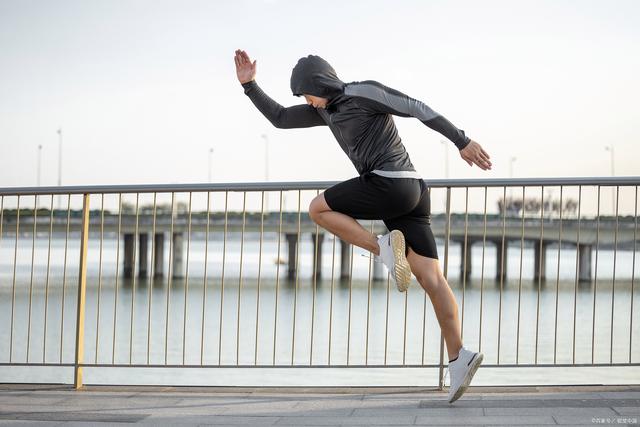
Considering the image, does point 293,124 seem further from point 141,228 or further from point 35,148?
point 35,148

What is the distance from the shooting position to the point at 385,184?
455 centimetres

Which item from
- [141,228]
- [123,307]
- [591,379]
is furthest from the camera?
[141,228]

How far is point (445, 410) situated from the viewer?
4816 millimetres

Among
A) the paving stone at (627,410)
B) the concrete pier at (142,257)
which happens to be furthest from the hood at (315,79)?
the concrete pier at (142,257)

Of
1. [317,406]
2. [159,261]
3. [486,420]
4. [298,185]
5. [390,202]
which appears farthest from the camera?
[159,261]

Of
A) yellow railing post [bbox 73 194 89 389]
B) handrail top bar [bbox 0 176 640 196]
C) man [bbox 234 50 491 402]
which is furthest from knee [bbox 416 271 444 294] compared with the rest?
yellow railing post [bbox 73 194 89 389]

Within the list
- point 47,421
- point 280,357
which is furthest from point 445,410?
point 280,357

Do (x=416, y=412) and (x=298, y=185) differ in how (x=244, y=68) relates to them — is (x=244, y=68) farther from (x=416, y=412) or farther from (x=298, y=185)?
(x=416, y=412)

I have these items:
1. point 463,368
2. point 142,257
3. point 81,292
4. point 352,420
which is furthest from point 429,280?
point 142,257

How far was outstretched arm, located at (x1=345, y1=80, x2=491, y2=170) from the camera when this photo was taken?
4441mm

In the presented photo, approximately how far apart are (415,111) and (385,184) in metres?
0.37

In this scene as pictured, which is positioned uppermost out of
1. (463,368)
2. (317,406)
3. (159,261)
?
(463,368)

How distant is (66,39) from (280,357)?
2140 centimetres

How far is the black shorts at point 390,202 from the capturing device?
15.0 feet
